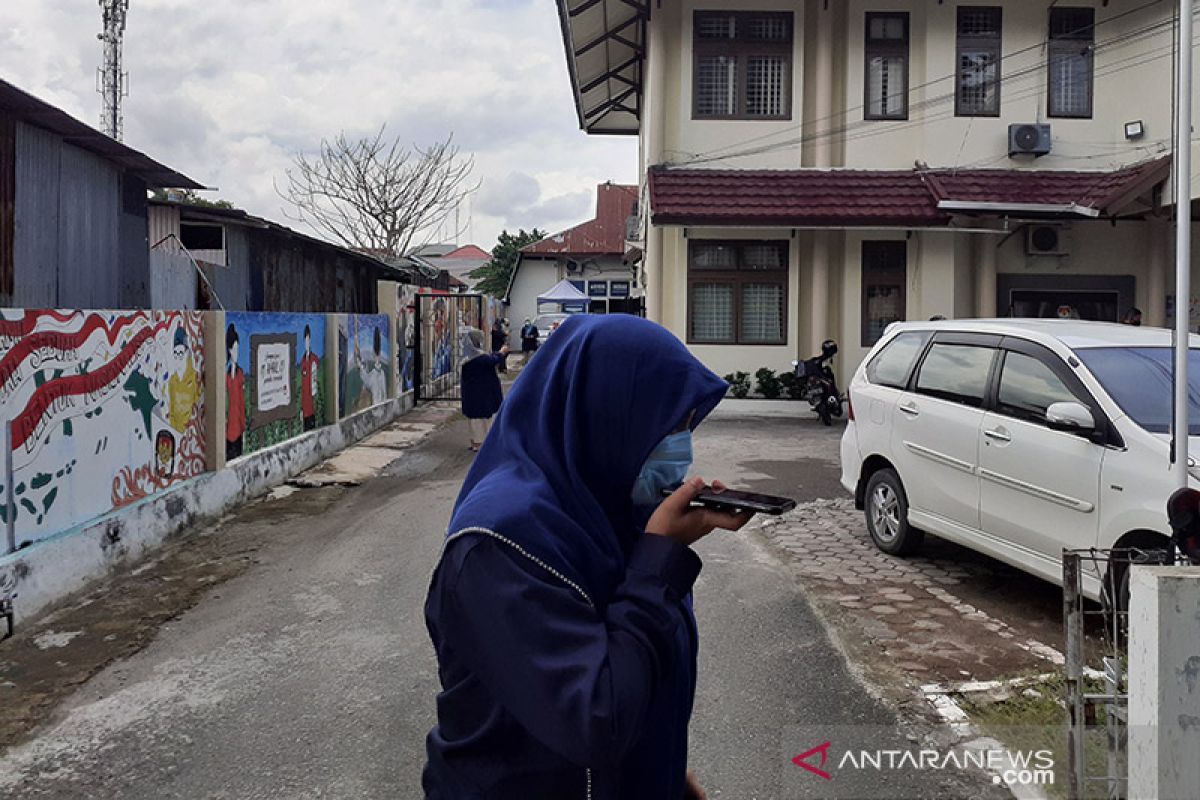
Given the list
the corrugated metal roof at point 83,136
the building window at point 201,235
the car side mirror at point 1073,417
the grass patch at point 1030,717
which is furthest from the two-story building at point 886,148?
the grass patch at point 1030,717

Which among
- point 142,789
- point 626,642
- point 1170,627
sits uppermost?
point 626,642

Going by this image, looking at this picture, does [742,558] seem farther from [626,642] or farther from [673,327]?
[673,327]

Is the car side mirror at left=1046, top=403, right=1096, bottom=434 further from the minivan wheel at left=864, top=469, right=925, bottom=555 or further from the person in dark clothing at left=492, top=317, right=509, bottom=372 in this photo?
the person in dark clothing at left=492, top=317, right=509, bottom=372

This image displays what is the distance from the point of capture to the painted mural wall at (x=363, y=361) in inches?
571

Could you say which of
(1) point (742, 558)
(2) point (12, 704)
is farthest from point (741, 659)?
(2) point (12, 704)

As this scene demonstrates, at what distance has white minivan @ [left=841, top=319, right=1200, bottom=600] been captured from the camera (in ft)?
19.1

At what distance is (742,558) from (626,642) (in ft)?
21.4

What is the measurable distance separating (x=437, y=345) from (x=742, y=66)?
344 inches

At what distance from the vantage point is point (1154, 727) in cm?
255

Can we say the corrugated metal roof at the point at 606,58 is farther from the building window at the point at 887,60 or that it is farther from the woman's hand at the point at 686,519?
the woman's hand at the point at 686,519

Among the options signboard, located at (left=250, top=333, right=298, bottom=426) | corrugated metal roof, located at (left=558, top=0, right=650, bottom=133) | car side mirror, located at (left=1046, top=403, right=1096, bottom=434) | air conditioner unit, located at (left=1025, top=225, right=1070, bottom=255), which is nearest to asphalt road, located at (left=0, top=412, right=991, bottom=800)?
car side mirror, located at (left=1046, top=403, right=1096, bottom=434)

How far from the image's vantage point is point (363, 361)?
15.7m

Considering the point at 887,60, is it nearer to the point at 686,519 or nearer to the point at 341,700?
the point at 341,700

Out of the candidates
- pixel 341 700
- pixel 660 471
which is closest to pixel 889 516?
pixel 341 700
